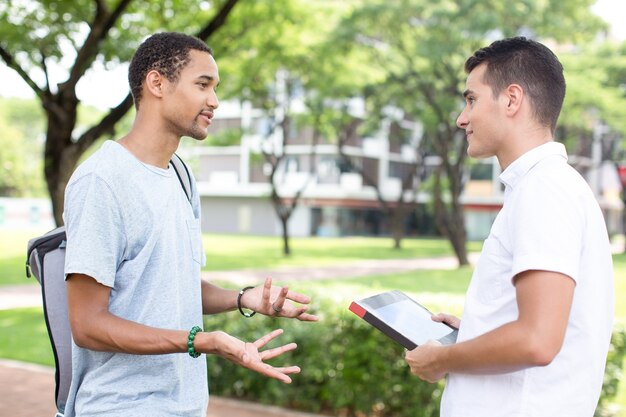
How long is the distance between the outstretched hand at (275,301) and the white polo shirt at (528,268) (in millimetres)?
622

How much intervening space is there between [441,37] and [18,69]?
13.8 meters

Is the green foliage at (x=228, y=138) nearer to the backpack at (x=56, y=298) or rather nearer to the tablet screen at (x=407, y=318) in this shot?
the backpack at (x=56, y=298)

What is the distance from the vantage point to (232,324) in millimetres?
6555

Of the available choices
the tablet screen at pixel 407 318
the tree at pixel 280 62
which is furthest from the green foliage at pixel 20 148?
the tablet screen at pixel 407 318

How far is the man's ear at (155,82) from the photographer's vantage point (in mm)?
2186

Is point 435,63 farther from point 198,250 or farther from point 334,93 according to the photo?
point 198,250

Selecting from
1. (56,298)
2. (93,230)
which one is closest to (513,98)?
(93,230)

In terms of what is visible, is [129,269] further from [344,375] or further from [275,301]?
[344,375]

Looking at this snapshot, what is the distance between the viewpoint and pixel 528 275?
64.2 inches

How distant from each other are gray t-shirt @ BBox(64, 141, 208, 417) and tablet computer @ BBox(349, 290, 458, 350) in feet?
1.72

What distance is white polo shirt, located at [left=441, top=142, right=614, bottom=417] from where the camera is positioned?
166 centimetres

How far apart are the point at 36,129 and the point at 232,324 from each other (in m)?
59.1

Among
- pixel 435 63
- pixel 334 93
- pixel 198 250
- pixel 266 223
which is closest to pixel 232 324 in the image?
pixel 198 250

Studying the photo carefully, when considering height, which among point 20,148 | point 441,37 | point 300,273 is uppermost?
point 441,37
